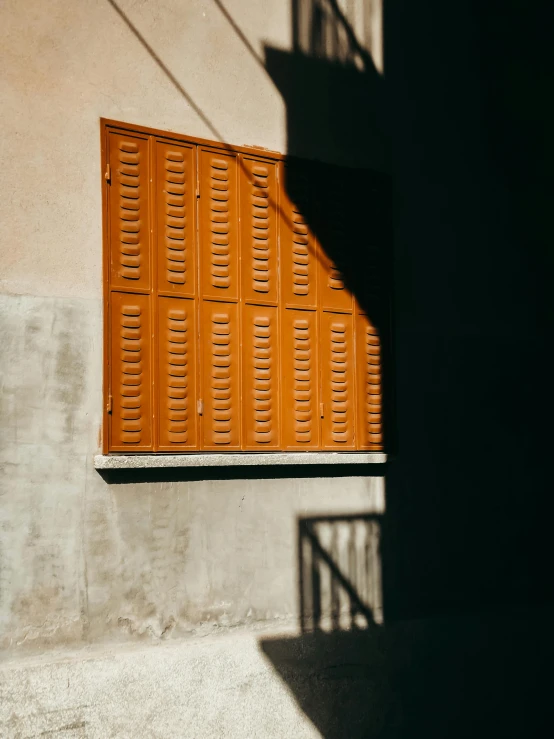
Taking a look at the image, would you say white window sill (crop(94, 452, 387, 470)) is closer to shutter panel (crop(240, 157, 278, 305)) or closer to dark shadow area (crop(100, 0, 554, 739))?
dark shadow area (crop(100, 0, 554, 739))

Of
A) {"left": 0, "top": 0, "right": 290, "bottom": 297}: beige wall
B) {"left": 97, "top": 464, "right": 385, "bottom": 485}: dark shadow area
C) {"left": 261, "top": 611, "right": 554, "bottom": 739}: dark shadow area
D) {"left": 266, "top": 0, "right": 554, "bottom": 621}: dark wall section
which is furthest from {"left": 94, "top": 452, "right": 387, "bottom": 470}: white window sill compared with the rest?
{"left": 261, "top": 611, "right": 554, "bottom": 739}: dark shadow area

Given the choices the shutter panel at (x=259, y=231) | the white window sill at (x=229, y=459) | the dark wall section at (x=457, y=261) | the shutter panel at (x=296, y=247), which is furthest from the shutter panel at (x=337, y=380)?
the shutter panel at (x=259, y=231)

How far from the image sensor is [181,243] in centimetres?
586

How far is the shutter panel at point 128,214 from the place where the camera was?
5625 millimetres

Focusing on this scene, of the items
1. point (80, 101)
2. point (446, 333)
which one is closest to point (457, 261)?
point (446, 333)

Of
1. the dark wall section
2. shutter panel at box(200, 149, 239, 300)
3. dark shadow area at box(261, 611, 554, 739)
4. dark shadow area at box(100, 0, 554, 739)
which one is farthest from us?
the dark wall section

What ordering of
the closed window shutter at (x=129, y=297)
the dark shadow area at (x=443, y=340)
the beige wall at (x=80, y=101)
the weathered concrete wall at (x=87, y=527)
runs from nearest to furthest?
the weathered concrete wall at (x=87, y=527) < the beige wall at (x=80, y=101) < the closed window shutter at (x=129, y=297) < the dark shadow area at (x=443, y=340)

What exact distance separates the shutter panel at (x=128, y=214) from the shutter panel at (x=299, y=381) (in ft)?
3.86

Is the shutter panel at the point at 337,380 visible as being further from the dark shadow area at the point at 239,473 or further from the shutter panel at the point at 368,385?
the dark shadow area at the point at 239,473

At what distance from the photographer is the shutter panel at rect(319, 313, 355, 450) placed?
639cm

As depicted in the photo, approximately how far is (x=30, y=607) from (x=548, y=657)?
14.5 ft

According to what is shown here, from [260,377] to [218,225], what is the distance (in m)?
1.13

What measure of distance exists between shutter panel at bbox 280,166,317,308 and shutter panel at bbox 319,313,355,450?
0.25 m

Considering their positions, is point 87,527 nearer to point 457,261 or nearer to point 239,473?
point 239,473
